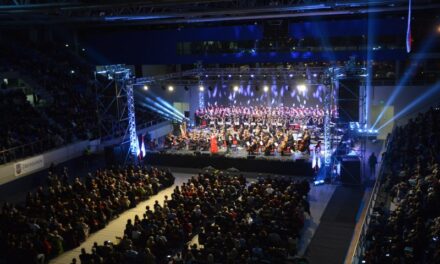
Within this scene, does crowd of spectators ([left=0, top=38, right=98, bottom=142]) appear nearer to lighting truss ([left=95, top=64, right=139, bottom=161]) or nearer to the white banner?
lighting truss ([left=95, top=64, right=139, bottom=161])

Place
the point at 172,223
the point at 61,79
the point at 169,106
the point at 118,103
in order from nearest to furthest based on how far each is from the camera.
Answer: the point at 172,223
the point at 118,103
the point at 61,79
the point at 169,106

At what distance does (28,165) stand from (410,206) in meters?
15.4

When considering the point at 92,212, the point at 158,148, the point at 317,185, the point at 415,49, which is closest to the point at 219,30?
the point at 158,148

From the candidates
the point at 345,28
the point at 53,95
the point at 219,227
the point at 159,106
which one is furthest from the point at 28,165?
the point at 345,28

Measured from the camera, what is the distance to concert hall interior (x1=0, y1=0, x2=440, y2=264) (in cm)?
1312

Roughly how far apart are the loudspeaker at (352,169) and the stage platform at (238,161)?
1.87 meters

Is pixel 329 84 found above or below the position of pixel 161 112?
above

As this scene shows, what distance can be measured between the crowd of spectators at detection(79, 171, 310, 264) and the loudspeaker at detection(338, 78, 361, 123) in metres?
4.99

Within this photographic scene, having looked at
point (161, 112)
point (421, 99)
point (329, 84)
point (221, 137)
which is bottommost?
point (221, 137)

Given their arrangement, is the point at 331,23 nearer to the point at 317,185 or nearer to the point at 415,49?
the point at 415,49

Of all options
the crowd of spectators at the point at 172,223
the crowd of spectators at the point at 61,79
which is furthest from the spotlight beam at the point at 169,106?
the crowd of spectators at the point at 172,223

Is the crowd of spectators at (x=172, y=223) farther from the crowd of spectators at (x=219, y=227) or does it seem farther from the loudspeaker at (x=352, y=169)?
the loudspeaker at (x=352, y=169)

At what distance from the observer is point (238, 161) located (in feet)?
74.1

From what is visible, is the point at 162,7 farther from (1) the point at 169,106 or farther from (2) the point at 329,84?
(1) the point at 169,106
